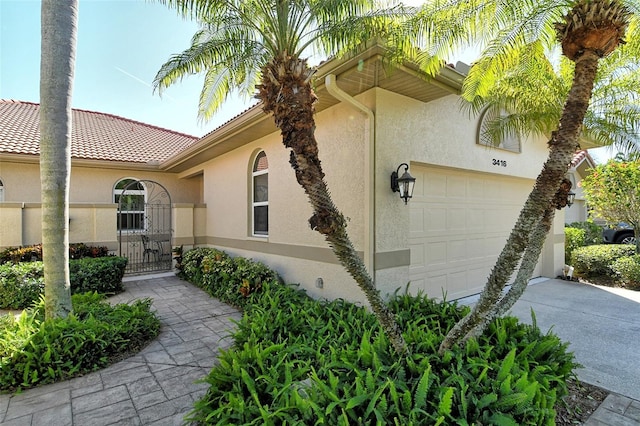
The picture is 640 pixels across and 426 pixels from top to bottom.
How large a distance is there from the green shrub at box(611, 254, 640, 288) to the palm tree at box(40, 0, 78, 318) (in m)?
12.6

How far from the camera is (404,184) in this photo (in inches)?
→ 208

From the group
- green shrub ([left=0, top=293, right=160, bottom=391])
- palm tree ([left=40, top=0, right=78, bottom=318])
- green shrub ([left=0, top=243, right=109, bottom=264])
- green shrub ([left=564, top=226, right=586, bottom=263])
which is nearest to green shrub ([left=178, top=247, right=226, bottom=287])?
green shrub ([left=0, top=243, right=109, bottom=264])

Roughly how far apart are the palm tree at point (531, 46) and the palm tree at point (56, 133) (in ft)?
16.3

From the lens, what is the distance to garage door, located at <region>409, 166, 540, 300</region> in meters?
6.36

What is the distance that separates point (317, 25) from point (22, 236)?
1082 cm

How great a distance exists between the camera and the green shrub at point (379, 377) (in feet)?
8.70

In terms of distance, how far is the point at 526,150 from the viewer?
8.62 meters

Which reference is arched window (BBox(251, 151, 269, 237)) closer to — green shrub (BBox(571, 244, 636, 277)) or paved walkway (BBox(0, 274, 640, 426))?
paved walkway (BBox(0, 274, 640, 426))

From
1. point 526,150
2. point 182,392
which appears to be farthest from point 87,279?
point 526,150

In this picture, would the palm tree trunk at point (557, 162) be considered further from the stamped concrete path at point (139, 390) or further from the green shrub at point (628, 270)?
the green shrub at point (628, 270)

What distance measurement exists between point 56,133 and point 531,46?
6.89m

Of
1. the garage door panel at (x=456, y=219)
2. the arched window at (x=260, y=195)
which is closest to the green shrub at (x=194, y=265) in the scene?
the arched window at (x=260, y=195)

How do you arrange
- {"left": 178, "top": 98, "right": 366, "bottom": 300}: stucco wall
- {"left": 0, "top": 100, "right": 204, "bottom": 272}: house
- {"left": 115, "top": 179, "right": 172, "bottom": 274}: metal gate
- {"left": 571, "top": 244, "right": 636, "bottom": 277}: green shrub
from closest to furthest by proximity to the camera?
{"left": 178, "top": 98, "right": 366, "bottom": 300}: stucco wall → {"left": 571, "top": 244, "right": 636, "bottom": 277}: green shrub → {"left": 0, "top": 100, "right": 204, "bottom": 272}: house → {"left": 115, "top": 179, "right": 172, "bottom": 274}: metal gate

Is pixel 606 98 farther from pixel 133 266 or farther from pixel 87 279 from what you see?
pixel 133 266
